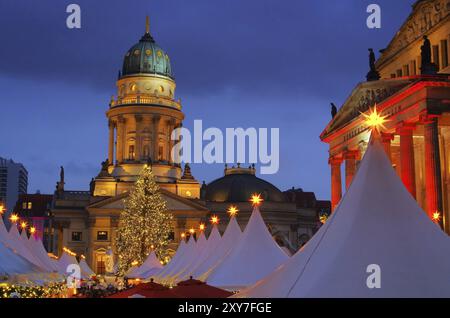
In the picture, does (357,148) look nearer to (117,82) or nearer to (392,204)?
(392,204)

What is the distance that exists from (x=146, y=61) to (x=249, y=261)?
7467 cm

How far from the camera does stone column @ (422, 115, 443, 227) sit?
1427 inches

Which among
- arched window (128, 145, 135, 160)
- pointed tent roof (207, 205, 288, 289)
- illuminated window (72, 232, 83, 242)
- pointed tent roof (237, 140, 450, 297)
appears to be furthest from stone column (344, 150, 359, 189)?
arched window (128, 145, 135, 160)

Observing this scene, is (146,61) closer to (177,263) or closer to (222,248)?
(177,263)

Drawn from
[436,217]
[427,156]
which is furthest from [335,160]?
[436,217]

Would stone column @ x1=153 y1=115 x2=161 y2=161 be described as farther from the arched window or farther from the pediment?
the pediment

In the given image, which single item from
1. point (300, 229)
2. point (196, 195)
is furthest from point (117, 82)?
point (300, 229)

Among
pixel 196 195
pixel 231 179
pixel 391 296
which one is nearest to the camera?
pixel 391 296

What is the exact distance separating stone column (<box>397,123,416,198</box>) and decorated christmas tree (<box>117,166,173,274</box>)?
3770 cm

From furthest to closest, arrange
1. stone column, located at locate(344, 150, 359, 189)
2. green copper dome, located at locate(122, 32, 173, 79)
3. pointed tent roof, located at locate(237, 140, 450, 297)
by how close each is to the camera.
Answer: green copper dome, located at locate(122, 32, 173, 79), stone column, located at locate(344, 150, 359, 189), pointed tent roof, located at locate(237, 140, 450, 297)

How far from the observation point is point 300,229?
104 metres

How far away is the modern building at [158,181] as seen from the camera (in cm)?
8994
